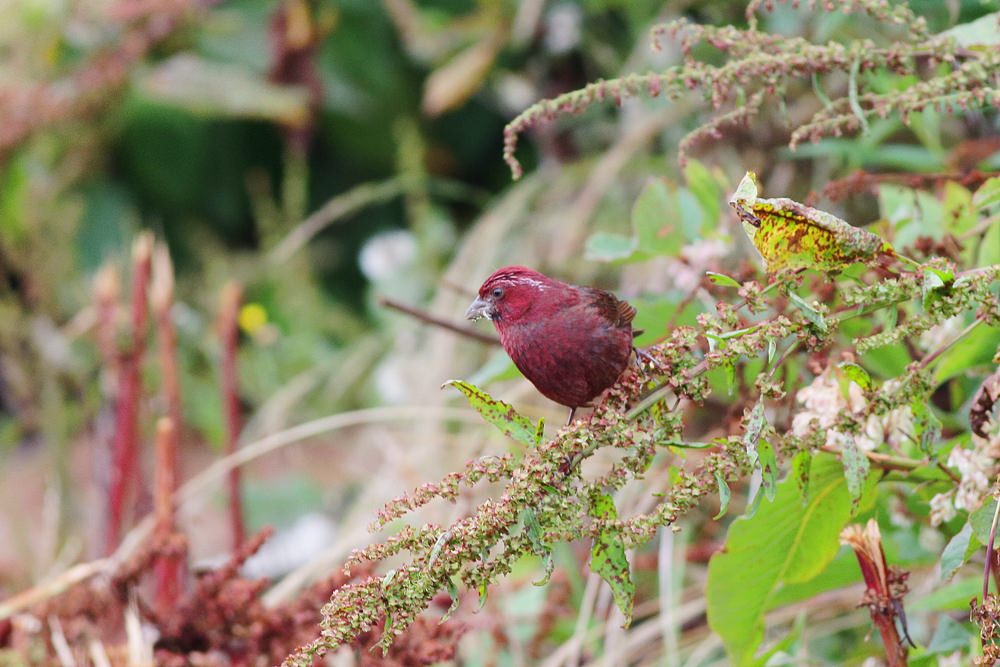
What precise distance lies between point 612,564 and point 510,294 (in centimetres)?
25

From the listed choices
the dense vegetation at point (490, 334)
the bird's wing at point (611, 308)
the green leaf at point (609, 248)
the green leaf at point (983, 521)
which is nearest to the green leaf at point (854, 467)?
the dense vegetation at point (490, 334)

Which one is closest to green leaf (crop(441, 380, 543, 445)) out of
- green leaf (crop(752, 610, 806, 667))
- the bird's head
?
the bird's head

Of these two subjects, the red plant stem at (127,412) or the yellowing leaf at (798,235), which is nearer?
the yellowing leaf at (798,235)

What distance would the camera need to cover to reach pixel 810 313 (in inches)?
26.1

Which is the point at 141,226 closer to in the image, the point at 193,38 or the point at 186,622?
the point at 193,38

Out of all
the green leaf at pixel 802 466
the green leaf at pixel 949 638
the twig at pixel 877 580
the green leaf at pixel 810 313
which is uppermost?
the green leaf at pixel 810 313

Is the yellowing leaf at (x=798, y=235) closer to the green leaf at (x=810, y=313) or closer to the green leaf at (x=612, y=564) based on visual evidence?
the green leaf at (x=810, y=313)

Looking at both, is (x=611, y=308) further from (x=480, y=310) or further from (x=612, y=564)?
(x=612, y=564)

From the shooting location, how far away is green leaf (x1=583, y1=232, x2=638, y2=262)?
3.78ft

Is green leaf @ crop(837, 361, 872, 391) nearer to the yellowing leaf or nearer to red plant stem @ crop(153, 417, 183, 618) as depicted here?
the yellowing leaf

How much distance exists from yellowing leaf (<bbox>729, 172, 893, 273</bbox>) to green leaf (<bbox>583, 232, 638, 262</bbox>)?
442 millimetres

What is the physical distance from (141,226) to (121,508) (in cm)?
187

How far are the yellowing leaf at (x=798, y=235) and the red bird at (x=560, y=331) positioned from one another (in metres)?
0.17

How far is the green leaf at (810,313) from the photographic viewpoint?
0.66 m
